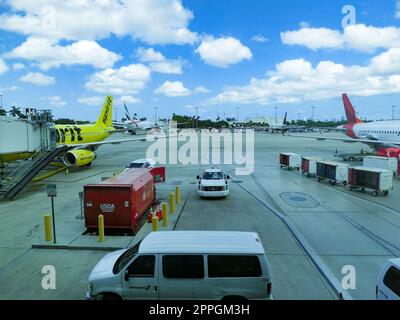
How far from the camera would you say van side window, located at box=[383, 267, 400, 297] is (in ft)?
21.4

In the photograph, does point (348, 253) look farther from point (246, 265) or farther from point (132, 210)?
point (132, 210)

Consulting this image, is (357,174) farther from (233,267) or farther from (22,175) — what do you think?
(22,175)

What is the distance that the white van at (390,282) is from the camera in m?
6.54

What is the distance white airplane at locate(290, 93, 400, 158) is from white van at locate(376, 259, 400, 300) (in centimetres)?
2530

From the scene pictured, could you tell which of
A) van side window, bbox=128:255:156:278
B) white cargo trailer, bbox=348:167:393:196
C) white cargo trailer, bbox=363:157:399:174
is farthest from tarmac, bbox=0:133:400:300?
white cargo trailer, bbox=363:157:399:174

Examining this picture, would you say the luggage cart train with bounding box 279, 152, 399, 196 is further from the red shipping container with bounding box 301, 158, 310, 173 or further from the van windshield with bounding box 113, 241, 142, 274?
the van windshield with bounding box 113, 241, 142, 274

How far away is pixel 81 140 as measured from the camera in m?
32.8

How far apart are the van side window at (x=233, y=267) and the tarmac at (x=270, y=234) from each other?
1723 millimetres

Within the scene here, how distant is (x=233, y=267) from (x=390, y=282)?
3206 mm

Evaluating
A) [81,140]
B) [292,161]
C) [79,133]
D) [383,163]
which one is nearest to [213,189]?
[292,161]

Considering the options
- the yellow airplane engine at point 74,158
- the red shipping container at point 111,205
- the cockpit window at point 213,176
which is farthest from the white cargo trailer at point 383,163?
the yellow airplane engine at point 74,158

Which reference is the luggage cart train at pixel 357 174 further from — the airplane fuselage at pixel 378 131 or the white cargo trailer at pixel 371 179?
the airplane fuselage at pixel 378 131
